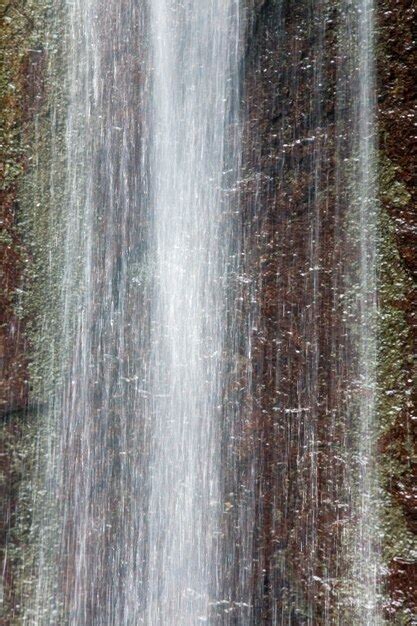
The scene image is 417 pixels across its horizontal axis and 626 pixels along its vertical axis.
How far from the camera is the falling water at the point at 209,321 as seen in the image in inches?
97.3

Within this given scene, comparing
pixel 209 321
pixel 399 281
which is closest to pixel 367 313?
pixel 399 281

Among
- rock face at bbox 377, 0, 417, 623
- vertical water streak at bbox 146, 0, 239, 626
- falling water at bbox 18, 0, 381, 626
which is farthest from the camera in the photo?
vertical water streak at bbox 146, 0, 239, 626

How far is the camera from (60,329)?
9.47 ft

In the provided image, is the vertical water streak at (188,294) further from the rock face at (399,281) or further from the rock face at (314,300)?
the rock face at (399,281)

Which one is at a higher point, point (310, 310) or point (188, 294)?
point (188, 294)

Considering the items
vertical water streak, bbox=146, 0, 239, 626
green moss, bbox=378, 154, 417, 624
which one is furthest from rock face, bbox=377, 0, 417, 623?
vertical water streak, bbox=146, 0, 239, 626

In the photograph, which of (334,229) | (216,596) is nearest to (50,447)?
(216,596)

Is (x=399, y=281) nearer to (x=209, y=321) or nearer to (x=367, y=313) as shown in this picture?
(x=367, y=313)

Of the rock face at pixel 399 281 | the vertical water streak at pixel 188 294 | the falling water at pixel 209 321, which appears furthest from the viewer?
the vertical water streak at pixel 188 294

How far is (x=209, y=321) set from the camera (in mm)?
2693

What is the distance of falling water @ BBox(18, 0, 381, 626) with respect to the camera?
8.11 feet

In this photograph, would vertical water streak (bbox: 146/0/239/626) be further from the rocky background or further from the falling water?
the rocky background

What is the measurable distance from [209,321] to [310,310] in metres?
0.37

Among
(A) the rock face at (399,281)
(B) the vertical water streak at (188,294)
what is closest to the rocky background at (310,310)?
(A) the rock face at (399,281)
